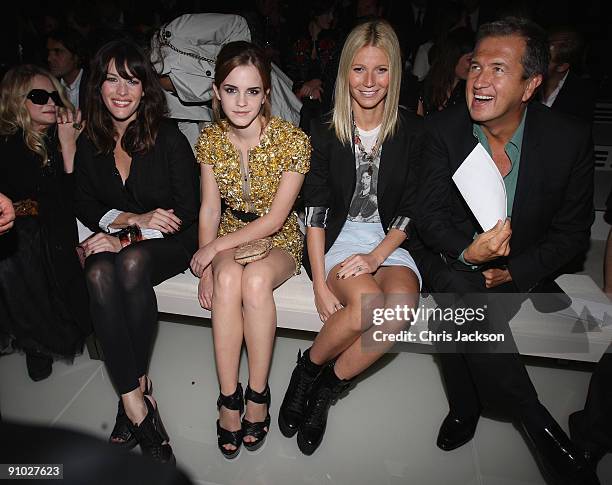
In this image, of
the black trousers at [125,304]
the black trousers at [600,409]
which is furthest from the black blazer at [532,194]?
the black trousers at [125,304]

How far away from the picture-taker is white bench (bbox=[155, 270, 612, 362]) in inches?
79.9

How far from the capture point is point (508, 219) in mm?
1812

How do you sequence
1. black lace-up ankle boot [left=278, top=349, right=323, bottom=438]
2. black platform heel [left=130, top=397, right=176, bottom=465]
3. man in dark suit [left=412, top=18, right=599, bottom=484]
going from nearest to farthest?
man in dark suit [left=412, top=18, right=599, bottom=484]
black platform heel [left=130, top=397, right=176, bottom=465]
black lace-up ankle boot [left=278, top=349, right=323, bottom=438]

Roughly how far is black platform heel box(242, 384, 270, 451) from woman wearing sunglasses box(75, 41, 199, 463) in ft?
0.99

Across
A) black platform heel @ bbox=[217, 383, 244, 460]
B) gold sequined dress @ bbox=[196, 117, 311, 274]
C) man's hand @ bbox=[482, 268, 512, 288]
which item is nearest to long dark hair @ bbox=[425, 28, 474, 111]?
gold sequined dress @ bbox=[196, 117, 311, 274]

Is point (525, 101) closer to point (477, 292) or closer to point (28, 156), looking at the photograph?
point (477, 292)

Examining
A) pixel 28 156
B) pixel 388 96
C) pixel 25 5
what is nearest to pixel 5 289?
pixel 28 156

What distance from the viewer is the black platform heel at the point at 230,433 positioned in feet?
6.33

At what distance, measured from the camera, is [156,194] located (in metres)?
2.30

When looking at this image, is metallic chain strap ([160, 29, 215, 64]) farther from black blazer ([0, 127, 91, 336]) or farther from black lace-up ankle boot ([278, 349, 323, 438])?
black lace-up ankle boot ([278, 349, 323, 438])

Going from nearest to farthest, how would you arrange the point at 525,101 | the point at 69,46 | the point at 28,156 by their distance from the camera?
the point at 525,101
the point at 28,156
the point at 69,46

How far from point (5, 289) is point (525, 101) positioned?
2284mm

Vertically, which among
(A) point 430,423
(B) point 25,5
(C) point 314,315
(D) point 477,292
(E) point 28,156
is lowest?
(A) point 430,423

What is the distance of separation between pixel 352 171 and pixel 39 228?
1.41 m
